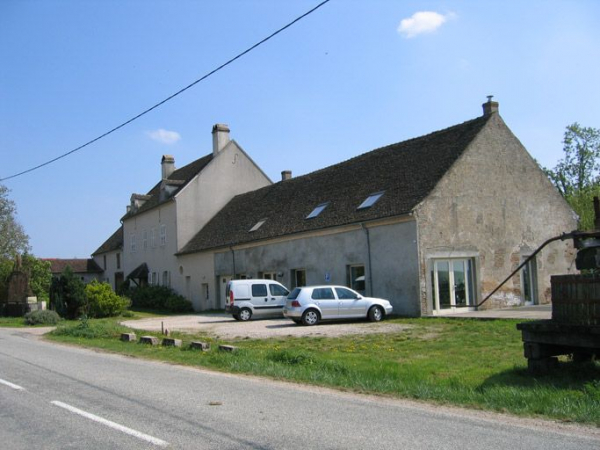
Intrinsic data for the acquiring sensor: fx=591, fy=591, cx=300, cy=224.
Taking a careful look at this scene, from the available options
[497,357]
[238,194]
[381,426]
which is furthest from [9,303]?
[381,426]

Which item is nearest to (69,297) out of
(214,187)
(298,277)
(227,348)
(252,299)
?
(252,299)

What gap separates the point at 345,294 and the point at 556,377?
12.1 meters

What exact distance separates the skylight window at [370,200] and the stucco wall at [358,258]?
1122 millimetres

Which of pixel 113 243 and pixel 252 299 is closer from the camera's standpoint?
pixel 252 299

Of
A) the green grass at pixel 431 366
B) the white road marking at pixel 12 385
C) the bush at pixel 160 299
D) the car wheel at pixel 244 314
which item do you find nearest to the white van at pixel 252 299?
the car wheel at pixel 244 314

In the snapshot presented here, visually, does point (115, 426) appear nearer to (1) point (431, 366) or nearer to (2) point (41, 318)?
(1) point (431, 366)

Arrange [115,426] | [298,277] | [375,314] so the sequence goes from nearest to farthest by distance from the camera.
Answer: [115,426], [375,314], [298,277]

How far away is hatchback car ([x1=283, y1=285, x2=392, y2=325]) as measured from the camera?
69.2ft

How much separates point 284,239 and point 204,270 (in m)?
9.97

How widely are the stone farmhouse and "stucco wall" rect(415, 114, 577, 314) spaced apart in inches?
1.7

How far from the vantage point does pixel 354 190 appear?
27.4 metres

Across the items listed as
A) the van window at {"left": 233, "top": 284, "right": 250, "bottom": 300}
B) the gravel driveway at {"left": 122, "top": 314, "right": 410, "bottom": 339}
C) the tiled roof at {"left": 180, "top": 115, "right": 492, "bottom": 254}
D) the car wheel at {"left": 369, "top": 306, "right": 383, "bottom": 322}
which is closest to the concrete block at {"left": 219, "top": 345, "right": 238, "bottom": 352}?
the gravel driveway at {"left": 122, "top": 314, "right": 410, "bottom": 339}

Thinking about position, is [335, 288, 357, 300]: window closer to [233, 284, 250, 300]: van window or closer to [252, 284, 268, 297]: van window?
[252, 284, 268, 297]: van window

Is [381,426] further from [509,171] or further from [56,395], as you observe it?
[509,171]
